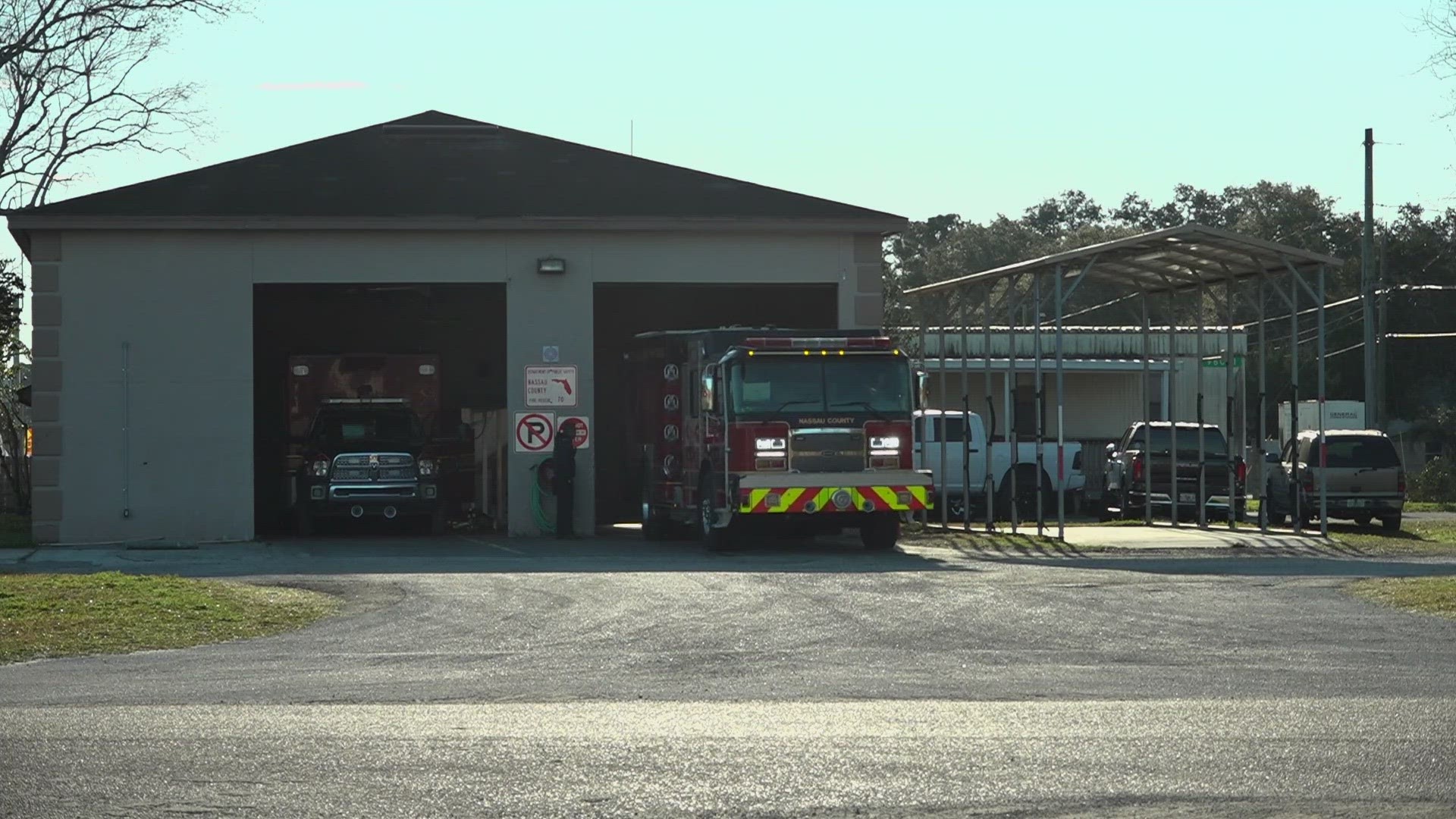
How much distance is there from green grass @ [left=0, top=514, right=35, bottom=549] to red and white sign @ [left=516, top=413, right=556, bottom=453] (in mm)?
6952

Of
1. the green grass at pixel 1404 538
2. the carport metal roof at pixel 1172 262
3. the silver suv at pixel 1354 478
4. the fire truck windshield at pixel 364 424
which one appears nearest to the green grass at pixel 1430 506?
the green grass at pixel 1404 538

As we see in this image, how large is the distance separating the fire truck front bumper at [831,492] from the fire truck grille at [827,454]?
0.09 m

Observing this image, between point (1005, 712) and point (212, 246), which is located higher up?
point (212, 246)

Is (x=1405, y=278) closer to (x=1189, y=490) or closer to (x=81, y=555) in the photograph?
(x=1189, y=490)

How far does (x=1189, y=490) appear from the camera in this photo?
33.5m

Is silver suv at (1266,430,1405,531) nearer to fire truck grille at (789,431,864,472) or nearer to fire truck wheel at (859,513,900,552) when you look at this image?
fire truck wheel at (859,513,900,552)

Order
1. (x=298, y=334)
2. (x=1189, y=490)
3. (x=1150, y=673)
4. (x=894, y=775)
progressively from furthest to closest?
(x=298, y=334) < (x=1189, y=490) < (x=1150, y=673) < (x=894, y=775)

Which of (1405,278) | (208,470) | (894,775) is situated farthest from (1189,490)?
(1405,278)

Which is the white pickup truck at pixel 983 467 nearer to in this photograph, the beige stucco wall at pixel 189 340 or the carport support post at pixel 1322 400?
the beige stucco wall at pixel 189 340

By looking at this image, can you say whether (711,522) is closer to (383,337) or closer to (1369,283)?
(383,337)

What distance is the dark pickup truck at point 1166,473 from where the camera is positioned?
109ft

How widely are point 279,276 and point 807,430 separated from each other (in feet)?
29.3

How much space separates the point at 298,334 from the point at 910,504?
644 inches

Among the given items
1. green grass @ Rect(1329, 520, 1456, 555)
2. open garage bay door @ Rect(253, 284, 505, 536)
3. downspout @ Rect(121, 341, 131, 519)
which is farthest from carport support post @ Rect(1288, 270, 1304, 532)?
downspout @ Rect(121, 341, 131, 519)
